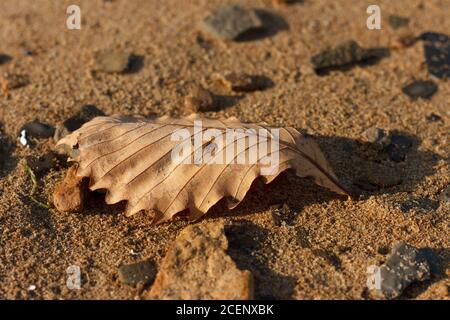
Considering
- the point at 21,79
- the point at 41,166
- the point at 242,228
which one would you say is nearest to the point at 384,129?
the point at 242,228

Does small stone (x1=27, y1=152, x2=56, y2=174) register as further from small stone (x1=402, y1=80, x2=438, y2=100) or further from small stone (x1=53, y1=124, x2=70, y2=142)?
small stone (x1=402, y1=80, x2=438, y2=100)

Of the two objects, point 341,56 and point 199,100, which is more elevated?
point 341,56

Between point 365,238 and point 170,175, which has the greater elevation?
Result: point 170,175

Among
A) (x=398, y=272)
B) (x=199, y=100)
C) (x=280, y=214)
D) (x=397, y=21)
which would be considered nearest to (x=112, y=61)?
(x=199, y=100)

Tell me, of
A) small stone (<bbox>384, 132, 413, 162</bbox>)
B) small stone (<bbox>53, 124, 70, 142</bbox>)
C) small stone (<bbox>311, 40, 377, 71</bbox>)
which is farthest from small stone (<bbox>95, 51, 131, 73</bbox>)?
small stone (<bbox>384, 132, 413, 162</bbox>)

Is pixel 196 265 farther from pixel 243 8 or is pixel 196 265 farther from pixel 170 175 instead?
pixel 243 8

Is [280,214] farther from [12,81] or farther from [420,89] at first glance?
[12,81]
